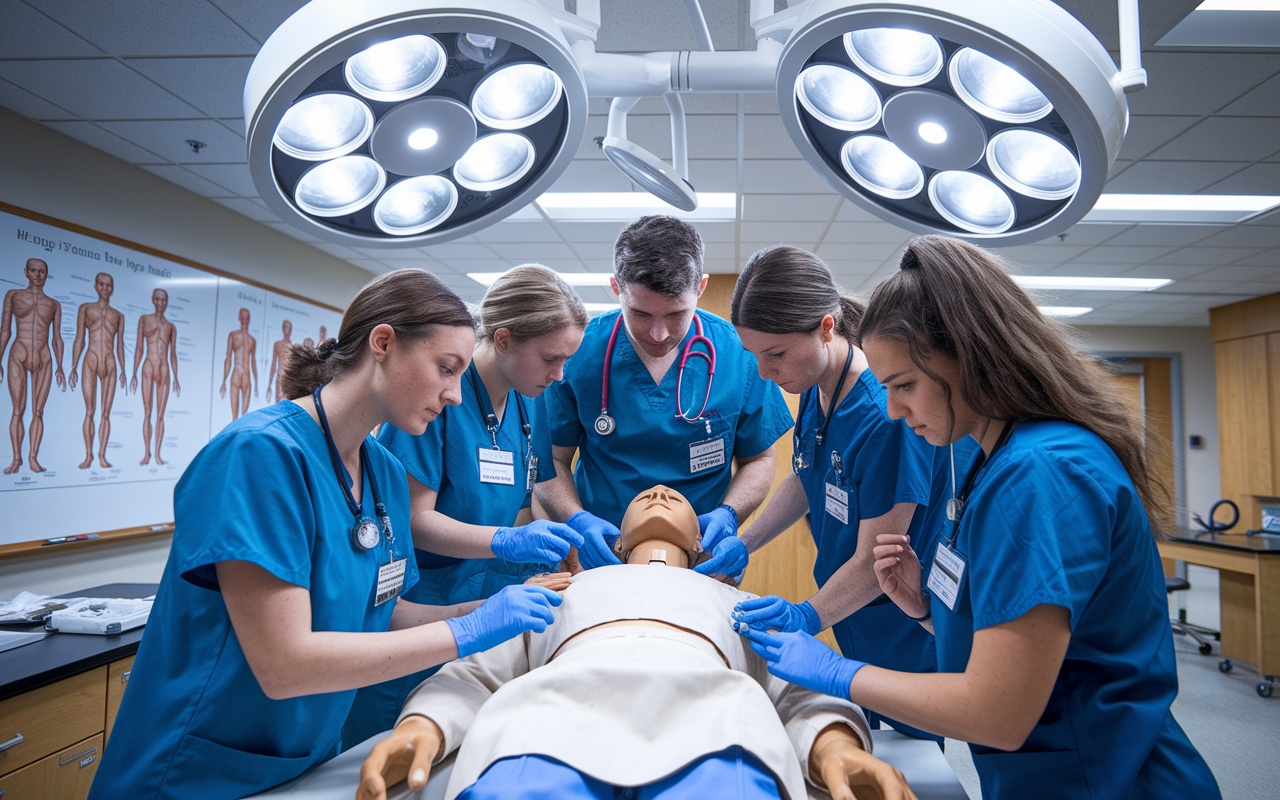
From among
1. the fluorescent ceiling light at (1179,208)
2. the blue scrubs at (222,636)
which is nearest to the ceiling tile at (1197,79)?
the fluorescent ceiling light at (1179,208)

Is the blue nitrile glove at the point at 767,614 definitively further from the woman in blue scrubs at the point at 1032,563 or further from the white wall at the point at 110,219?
the white wall at the point at 110,219

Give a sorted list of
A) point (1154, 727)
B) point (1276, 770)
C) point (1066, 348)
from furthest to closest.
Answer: point (1276, 770) < point (1066, 348) < point (1154, 727)

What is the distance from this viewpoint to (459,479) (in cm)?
181

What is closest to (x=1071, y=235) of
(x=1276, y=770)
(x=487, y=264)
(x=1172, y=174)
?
(x=1172, y=174)

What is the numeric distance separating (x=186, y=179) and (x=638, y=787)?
4429mm

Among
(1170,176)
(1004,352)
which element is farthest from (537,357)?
(1170,176)

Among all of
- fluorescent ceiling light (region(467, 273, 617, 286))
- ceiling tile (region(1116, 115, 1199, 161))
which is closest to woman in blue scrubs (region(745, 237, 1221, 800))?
ceiling tile (region(1116, 115, 1199, 161))

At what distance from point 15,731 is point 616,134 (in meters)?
2.33

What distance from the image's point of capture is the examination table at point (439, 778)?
41.0 inches

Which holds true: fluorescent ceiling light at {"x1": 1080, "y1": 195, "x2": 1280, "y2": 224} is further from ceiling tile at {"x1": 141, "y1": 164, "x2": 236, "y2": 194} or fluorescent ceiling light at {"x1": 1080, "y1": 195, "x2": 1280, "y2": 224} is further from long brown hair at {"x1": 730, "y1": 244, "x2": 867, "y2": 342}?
ceiling tile at {"x1": 141, "y1": 164, "x2": 236, "y2": 194}

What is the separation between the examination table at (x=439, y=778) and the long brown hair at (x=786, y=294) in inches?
33.8

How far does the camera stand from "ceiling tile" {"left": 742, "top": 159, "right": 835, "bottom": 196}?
378 cm

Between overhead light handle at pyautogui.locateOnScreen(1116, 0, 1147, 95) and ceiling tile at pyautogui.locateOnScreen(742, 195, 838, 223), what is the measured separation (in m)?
3.55

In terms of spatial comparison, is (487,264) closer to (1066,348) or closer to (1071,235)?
(1071,235)
